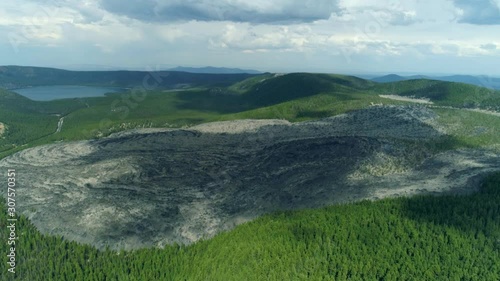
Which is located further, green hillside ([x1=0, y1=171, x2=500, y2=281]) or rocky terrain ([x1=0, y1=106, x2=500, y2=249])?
rocky terrain ([x1=0, y1=106, x2=500, y2=249])

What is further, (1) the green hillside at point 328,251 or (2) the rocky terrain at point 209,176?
(2) the rocky terrain at point 209,176

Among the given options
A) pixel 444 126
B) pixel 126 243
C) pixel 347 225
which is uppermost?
pixel 444 126

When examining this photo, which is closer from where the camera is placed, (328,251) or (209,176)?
(328,251)

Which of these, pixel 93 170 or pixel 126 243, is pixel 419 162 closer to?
pixel 126 243

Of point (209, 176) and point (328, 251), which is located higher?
point (209, 176)

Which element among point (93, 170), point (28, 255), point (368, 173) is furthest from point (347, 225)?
point (93, 170)
